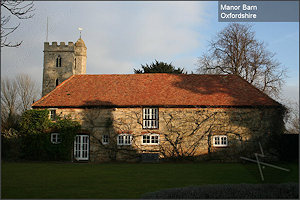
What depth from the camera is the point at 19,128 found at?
2342 centimetres

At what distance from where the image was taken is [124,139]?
22.4 m

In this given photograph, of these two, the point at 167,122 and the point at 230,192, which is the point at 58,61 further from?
the point at 230,192

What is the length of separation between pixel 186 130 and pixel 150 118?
2.93 meters

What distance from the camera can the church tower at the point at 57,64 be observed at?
113ft

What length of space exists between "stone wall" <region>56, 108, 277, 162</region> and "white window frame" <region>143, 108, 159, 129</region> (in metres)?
0.32

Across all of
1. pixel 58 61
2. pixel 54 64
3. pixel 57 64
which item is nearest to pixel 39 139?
pixel 57 64

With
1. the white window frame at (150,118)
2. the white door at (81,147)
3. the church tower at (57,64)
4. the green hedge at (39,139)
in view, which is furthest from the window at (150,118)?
the church tower at (57,64)

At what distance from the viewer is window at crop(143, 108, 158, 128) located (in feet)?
73.6

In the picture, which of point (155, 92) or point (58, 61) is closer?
point (155, 92)

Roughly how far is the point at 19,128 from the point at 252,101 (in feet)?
61.7

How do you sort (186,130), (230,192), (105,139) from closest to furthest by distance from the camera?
(230,192), (186,130), (105,139)

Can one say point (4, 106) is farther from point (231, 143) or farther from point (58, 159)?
point (231, 143)

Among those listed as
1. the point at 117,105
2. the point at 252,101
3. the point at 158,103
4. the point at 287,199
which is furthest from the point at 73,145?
the point at 287,199

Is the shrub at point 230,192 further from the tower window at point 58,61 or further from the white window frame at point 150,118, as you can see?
the tower window at point 58,61
